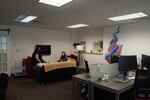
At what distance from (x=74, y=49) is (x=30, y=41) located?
2.81 m

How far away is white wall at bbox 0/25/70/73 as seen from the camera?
235 inches

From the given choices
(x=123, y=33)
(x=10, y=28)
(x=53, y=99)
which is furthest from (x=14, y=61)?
(x=123, y=33)

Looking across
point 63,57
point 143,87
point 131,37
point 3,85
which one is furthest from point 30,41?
point 143,87

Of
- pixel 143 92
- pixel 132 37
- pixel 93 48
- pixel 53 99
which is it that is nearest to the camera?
pixel 143 92

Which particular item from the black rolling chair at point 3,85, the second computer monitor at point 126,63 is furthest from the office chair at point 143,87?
the black rolling chair at point 3,85

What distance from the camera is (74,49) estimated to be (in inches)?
316

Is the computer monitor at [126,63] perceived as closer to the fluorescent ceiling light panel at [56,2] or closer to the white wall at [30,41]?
the fluorescent ceiling light panel at [56,2]

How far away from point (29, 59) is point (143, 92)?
474 centimetres

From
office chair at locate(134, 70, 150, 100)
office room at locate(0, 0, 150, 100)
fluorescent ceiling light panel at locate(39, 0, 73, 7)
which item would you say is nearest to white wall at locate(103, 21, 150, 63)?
office room at locate(0, 0, 150, 100)

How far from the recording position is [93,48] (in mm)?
6930

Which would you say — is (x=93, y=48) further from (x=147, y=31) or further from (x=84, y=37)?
(x=147, y=31)

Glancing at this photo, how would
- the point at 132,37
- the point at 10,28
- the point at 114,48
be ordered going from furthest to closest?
1. the point at 10,28
2. the point at 114,48
3. the point at 132,37

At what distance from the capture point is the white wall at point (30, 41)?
5.96 m

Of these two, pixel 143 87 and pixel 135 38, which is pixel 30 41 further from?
pixel 143 87
